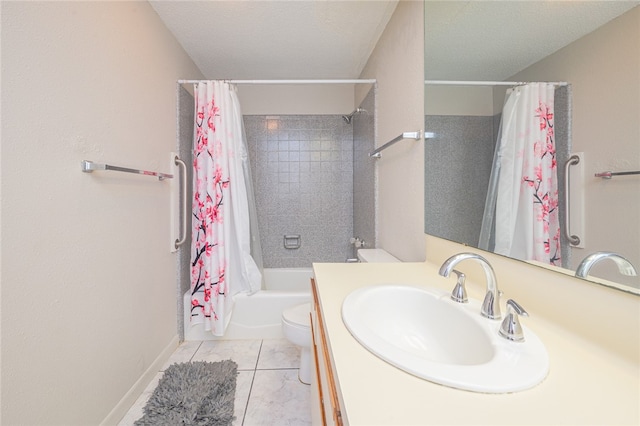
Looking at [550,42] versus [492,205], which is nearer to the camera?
[550,42]

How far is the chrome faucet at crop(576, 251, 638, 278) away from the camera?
0.51 metres

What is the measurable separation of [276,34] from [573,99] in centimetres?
180

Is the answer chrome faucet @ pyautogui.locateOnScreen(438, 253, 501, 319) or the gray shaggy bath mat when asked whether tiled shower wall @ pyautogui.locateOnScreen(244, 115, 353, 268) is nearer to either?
the gray shaggy bath mat

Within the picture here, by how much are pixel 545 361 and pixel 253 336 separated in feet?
6.22

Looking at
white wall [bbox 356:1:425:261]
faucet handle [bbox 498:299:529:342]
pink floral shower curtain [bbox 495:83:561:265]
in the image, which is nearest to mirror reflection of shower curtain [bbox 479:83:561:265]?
pink floral shower curtain [bbox 495:83:561:265]

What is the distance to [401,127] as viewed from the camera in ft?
4.94

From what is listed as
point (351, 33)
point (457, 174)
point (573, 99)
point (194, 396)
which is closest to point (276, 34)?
point (351, 33)

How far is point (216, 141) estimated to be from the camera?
1.86 m

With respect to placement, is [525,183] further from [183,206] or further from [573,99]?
[183,206]

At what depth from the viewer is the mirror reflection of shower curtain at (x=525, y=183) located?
0.67 metres

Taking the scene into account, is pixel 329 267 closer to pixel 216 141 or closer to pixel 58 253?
pixel 58 253

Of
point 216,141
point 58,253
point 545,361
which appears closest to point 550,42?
point 545,361

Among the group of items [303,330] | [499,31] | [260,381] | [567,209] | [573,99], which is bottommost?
[260,381]

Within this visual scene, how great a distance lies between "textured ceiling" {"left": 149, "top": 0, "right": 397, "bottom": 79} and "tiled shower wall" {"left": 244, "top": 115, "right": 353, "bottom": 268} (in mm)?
533
